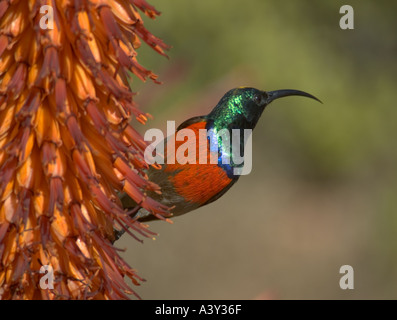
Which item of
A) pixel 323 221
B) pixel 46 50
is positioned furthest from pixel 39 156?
pixel 323 221

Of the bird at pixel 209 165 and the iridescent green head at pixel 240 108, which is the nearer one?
the bird at pixel 209 165

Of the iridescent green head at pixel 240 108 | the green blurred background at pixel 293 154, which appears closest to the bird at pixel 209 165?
the iridescent green head at pixel 240 108

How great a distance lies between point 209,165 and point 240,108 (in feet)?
0.86

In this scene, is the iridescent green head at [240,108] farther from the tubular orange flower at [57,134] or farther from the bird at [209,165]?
the tubular orange flower at [57,134]

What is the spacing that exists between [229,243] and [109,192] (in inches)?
212

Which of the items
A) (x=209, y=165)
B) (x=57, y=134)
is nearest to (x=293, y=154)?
(x=209, y=165)

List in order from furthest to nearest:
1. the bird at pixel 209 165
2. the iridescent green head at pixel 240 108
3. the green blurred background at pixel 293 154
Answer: the green blurred background at pixel 293 154, the iridescent green head at pixel 240 108, the bird at pixel 209 165

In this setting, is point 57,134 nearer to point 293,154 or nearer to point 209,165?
point 209,165

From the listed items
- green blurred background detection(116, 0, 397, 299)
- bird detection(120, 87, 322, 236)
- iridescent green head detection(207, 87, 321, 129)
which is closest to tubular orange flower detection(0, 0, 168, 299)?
bird detection(120, 87, 322, 236)

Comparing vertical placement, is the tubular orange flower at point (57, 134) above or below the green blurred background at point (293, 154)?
below

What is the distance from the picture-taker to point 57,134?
162cm

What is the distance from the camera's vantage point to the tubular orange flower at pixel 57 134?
159 centimetres

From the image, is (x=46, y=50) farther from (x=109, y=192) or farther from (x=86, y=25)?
(x=109, y=192)

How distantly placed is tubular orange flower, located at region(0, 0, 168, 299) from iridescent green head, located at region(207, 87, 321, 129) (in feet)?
3.15
